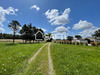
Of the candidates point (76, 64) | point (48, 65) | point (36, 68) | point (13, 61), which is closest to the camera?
point (36, 68)

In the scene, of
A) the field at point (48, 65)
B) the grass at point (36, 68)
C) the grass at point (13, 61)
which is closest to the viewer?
the grass at point (36, 68)

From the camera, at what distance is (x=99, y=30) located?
229 ft

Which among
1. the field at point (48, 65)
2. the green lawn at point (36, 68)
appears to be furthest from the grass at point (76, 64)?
the green lawn at point (36, 68)

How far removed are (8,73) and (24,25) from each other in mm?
38835

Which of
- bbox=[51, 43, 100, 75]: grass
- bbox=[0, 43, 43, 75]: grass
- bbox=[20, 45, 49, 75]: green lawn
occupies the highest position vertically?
bbox=[0, 43, 43, 75]: grass

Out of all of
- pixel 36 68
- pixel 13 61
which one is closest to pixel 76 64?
pixel 36 68

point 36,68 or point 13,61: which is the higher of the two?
point 13,61

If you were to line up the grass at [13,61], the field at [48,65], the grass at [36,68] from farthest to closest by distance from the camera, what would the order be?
the grass at [13,61], the field at [48,65], the grass at [36,68]

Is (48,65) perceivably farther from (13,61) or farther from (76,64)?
(13,61)

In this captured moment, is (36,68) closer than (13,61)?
Yes

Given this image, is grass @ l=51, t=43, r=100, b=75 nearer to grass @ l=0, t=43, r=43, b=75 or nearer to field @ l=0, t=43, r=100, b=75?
field @ l=0, t=43, r=100, b=75

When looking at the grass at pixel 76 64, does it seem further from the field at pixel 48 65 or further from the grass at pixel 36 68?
the grass at pixel 36 68

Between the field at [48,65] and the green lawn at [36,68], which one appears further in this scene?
the field at [48,65]

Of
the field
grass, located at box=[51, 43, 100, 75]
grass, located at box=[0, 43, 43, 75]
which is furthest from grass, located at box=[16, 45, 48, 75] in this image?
grass, located at box=[51, 43, 100, 75]
